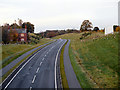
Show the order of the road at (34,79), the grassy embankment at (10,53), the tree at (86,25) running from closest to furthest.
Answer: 1. the road at (34,79)
2. the grassy embankment at (10,53)
3. the tree at (86,25)

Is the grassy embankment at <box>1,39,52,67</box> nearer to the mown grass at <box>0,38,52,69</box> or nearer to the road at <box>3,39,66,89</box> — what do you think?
the mown grass at <box>0,38,52,69</box>

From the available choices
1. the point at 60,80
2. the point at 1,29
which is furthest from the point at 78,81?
the point at 1,29

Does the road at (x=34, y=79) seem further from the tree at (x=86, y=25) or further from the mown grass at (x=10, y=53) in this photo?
the tree at (x=86, y=25)

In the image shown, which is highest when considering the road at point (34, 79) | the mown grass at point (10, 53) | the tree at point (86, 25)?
the tree at point (86, 25)

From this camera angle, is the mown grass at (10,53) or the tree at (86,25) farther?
the tree at (86,25)

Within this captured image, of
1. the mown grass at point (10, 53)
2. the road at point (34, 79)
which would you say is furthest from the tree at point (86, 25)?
the road at point (34, 79)

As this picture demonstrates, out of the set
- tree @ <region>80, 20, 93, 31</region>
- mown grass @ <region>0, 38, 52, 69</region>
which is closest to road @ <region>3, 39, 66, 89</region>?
mown grass @ <region>0, 38, 52, 69</region>

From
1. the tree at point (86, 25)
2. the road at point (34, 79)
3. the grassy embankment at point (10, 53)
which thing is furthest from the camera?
the tree at point (86, 25)

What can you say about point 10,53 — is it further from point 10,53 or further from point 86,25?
point 86,25

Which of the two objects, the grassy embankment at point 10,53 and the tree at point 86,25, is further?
the tree at point 86,25

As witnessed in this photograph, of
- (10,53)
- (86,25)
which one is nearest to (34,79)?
(10,53)

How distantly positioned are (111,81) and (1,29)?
44.3 metres

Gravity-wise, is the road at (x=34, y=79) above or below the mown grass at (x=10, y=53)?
below

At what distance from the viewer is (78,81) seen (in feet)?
58.2
